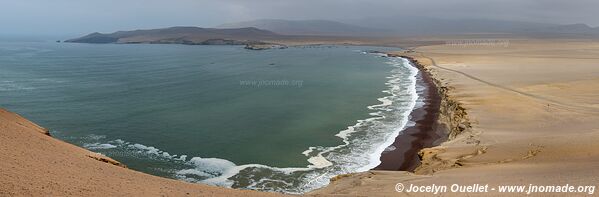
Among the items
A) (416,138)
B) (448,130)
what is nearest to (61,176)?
(416,138)

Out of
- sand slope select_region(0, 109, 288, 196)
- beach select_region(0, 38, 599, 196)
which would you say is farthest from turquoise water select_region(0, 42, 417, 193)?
sand slope select_region(0, 109, 288, 196)

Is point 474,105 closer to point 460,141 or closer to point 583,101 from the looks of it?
point 583,101

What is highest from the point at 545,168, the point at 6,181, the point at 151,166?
the point at 6,181

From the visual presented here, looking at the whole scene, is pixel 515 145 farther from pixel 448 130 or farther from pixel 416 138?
pixel 448 130

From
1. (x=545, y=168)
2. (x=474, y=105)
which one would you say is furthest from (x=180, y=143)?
(x=474, y=105)

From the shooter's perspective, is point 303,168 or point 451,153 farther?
point 303,168

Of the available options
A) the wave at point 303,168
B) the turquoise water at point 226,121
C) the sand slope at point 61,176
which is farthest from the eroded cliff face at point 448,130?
the sand slope at point 61,176

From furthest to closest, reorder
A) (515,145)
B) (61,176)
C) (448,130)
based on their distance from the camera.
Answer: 1. (448,130)
2. (515,145)
3. (61,176)
